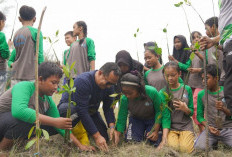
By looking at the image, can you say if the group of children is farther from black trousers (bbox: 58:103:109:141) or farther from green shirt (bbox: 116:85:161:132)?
black trousers (bbox: 58:103:109:141)

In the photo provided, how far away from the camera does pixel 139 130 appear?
2.97m

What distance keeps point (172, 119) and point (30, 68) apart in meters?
1.99

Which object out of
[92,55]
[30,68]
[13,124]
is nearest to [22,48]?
[30,68]

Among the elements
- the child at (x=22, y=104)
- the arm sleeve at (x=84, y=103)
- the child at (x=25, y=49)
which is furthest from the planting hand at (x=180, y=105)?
the child at (x=25, y=49)

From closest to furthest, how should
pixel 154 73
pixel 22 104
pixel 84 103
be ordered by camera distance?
pixel 22 104
pixel 84 103
pixel 154 73

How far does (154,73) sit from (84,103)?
1.32m

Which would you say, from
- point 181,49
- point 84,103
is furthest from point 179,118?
point 181,49

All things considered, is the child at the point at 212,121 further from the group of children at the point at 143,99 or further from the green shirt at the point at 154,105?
the green shirt at the point at 154,105

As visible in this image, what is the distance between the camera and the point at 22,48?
10.3 ft

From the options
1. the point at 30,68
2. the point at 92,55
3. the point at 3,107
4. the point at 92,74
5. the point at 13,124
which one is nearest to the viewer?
the point at 13,124

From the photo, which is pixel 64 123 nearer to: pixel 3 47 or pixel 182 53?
pixel 3 47

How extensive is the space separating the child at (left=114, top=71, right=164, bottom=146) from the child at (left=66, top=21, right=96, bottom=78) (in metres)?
1.09

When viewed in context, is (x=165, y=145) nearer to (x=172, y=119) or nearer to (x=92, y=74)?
(x=172, y=119)

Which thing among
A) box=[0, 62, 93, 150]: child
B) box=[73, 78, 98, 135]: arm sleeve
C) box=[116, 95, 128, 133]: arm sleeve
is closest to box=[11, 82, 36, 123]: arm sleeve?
box=[0, 62, 93, 150]: child
